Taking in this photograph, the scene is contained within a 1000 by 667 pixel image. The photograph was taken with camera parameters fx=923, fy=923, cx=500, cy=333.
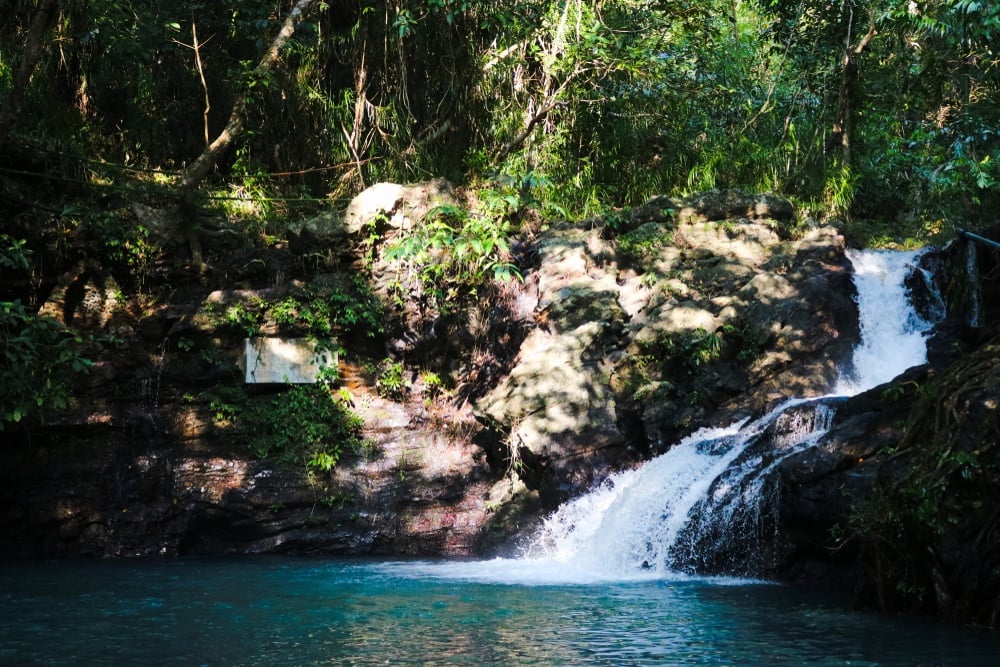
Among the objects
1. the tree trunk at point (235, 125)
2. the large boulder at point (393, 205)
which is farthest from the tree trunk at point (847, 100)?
the tree trunk at point (235, 125)

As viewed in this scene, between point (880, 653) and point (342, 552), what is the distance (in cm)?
642

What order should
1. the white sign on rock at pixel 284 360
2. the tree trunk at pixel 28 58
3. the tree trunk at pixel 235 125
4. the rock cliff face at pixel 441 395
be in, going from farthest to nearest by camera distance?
the tree trunk at pixel 235 125 < the white sign on rock at pixel 284 360 < the rock cliff face at pixel 441 395 < the tree trunk at pixel 28 58

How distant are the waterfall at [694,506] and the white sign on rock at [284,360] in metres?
3.67

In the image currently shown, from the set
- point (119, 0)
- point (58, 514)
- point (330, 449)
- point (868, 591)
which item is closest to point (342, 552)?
point (330, 449)

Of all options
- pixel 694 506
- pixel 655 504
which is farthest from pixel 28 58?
pixel 694 506

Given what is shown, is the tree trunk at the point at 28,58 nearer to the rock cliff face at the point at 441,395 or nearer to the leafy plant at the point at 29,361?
the leafy plant at the point at 29,361

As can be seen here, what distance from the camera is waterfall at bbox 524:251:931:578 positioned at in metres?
7.95

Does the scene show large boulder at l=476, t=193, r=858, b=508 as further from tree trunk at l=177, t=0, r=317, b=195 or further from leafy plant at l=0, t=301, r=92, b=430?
leafy plant at l=0, t=301, r=92, b=430

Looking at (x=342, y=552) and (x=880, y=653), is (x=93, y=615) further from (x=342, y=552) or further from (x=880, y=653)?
(x=880, y=653)

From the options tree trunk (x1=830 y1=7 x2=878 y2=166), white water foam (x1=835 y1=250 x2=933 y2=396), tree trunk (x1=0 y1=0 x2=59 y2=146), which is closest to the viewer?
tree trunk (x1=0 y1=0 x2=59 y2=146)

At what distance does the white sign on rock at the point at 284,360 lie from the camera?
1123 cm

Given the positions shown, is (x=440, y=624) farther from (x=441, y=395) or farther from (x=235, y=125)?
(x=235, y=125)

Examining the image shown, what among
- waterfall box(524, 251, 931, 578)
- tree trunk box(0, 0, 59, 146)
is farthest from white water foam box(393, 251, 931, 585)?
tree trunk box(0, 0, 59, 146)

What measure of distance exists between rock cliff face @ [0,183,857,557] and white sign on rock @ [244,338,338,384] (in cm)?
20
